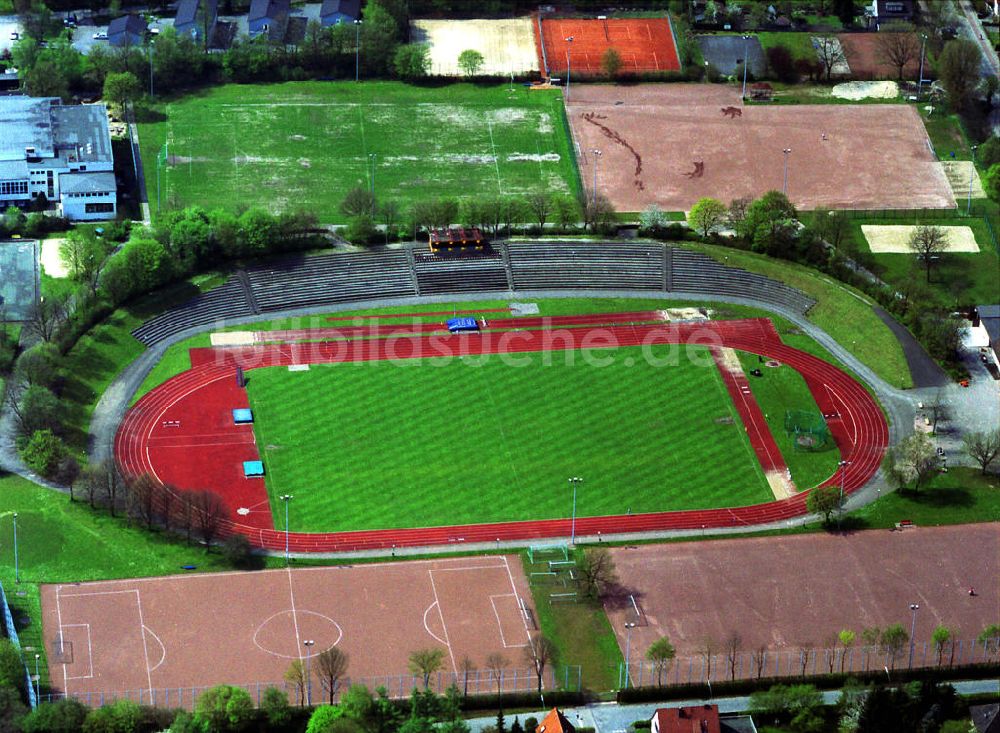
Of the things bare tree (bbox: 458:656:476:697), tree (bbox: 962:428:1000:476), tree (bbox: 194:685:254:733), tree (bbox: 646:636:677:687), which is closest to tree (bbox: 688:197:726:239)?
tree (bbox: 962:428:1000:476)

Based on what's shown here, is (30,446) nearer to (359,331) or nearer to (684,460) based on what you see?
(359,331)

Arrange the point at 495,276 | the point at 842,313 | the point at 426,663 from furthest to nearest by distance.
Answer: the point at 495,276 < the point at 842,313 < the point at 426,663

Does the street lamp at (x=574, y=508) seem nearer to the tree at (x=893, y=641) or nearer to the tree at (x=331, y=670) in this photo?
the tree at (x=331, y=670)

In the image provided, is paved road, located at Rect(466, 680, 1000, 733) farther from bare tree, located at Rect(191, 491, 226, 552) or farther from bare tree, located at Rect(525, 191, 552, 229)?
bare tree, located at Rect(525, 191, 552, 229)

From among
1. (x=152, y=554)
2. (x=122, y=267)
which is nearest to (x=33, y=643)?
(x=152, y=554)

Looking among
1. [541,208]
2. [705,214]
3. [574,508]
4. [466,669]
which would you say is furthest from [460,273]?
[466,669]

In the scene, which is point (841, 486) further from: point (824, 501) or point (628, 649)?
→ point (628, 649)

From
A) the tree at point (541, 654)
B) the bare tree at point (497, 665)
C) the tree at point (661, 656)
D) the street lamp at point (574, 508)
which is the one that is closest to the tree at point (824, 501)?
the street lamp at point (574, 508)
